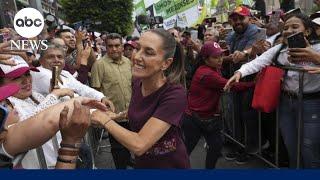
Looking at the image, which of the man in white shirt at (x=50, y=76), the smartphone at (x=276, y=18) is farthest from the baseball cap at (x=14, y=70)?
the smartphone at (x=276, y=18)

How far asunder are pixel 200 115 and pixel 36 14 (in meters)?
1.94

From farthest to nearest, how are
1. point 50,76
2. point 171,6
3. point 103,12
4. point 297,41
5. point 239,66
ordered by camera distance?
point 103,12, point 171,6, point 239,66, point 50,76, point 297,41

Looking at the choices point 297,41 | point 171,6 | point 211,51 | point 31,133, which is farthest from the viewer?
point 171,6

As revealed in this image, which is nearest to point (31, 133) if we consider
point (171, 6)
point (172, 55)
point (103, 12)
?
point (172, 55)

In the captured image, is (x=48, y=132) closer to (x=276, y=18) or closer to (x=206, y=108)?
(x=206, y=108)

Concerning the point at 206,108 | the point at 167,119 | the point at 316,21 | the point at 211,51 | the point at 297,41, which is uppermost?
the point at 316,21

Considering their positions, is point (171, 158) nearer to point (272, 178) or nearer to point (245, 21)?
point (272, 178)

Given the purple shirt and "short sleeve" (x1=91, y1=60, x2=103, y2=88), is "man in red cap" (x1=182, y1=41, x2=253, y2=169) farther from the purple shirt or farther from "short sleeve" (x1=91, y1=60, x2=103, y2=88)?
the purple shirt

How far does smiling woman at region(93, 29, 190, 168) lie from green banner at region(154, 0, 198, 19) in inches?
388

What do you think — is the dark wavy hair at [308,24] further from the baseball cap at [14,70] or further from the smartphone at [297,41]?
the baseball cap at [14,70]

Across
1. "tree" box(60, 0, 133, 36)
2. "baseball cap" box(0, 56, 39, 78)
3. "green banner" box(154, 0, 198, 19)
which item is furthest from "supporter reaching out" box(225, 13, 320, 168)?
"tree" box(60, 0, 133, 36)

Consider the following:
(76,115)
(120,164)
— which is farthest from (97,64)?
(76,115)

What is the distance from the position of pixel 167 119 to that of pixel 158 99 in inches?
6.4

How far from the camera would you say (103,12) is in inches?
1182
